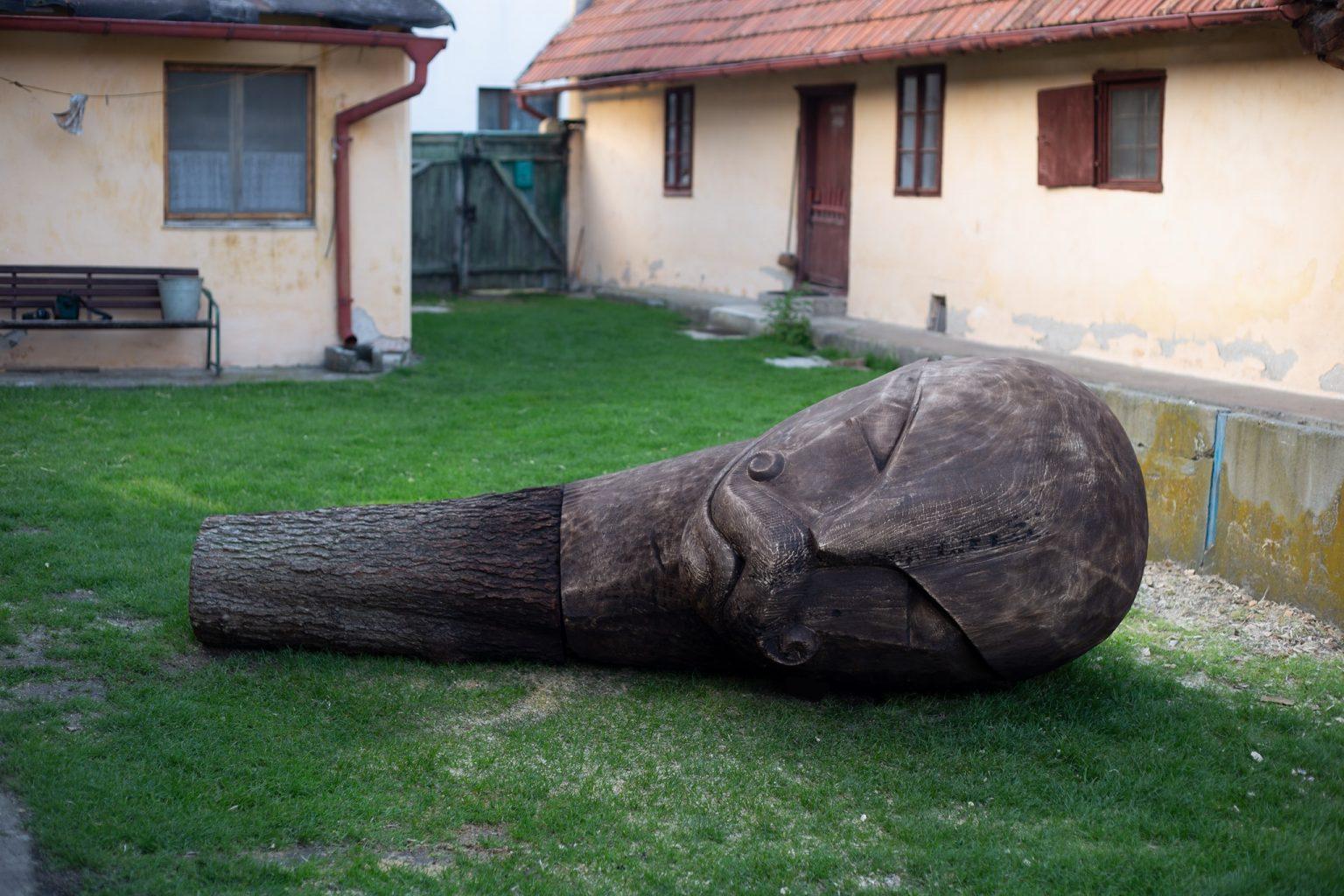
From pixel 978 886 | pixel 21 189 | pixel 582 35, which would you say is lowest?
pixel 978 886

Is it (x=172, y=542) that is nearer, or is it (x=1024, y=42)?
(x=172, y=542)

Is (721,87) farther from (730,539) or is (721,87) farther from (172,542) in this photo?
(730,539)

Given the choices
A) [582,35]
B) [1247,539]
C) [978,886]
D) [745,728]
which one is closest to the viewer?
[978,886]

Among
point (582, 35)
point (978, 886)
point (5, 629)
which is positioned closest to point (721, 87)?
point (582, 35)

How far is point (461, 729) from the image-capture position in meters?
4.57

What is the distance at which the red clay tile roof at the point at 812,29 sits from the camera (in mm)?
10438

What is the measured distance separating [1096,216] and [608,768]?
8661 millimetres

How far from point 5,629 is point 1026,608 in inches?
146

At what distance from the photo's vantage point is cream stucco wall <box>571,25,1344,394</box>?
970 centimetres

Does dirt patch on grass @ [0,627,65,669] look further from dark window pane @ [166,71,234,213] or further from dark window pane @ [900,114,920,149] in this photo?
dark window pane @ [900,114,920,149]

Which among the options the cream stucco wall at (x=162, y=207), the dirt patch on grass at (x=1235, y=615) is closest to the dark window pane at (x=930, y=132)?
the cream stucco wall at (x=162, y=207)

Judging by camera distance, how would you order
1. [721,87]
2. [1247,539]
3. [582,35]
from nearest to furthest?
[1247,539], [721,87], [582,35]

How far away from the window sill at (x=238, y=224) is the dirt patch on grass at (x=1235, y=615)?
315 inches

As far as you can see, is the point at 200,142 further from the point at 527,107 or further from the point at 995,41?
the point at 527,107
